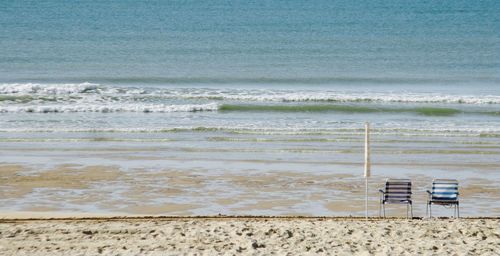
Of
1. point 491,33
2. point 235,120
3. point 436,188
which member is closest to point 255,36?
point 491,33

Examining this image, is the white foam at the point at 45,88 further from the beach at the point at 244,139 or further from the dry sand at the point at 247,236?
the dry sand at the point at 247,236

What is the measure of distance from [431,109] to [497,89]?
678 cm

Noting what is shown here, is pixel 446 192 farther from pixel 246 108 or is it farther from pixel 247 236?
pixel 246 108

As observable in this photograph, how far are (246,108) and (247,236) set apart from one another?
19.6 meters

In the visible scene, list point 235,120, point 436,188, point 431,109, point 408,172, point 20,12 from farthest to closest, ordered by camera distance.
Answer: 1. point 20,12
2. point 431,109
3. point 235,120
4. point 408,172
5. point 436,188

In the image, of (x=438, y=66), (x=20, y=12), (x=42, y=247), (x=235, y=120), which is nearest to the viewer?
(x=42, y=247)

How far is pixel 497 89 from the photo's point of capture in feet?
125

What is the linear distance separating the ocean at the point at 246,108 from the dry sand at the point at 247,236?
191 centimetres

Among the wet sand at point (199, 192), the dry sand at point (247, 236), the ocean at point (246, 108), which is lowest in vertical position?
the dry sand at point (247, 236)

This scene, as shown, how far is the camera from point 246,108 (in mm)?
33531

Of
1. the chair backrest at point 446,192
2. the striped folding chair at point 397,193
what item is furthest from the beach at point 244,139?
the striped folding chair at point 397,193

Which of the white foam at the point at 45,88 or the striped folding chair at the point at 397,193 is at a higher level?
the white foam at the point at 45,88

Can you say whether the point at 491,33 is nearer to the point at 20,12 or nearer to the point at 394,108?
the point at 394,108

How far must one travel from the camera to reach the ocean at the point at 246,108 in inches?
752
